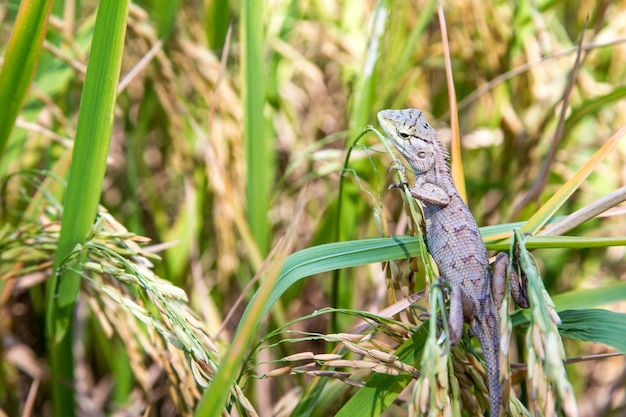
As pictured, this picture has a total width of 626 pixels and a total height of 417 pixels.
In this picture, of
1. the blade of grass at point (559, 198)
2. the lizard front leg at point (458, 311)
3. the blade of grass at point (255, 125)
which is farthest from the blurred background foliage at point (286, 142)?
the lizard front leg at point (458, 311)

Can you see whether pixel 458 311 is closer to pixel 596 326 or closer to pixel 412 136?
pixel 596 326

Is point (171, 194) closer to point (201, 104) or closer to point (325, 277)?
point (201, 104)

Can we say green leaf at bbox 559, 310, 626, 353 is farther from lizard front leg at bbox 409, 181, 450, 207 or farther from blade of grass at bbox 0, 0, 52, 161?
blade of grass at bbox 0, 0, 52, 161

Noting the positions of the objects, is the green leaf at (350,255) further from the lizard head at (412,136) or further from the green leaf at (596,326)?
the lizard head at (412,136)

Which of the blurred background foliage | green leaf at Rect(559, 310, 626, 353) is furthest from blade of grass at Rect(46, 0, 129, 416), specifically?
green leaf at Rect(559, 310, 626, 353)

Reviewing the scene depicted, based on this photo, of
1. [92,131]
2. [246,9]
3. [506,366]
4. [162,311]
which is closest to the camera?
[506,366]

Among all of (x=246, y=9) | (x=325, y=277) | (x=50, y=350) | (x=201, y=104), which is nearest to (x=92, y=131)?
(x=246, y=9)
